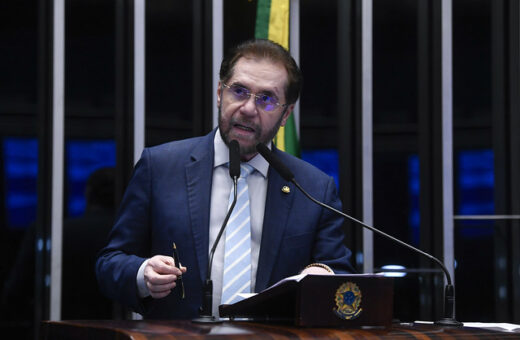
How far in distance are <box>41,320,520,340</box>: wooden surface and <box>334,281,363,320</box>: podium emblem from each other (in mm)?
49

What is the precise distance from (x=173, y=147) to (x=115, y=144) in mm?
1493

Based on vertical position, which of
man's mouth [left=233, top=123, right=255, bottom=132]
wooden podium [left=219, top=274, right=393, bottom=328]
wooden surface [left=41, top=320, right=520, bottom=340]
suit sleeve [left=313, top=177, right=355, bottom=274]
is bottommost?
wooden surface [left=41, top=320, right=520, bottom=340]

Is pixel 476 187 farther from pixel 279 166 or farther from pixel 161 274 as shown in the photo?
pixel 161 274

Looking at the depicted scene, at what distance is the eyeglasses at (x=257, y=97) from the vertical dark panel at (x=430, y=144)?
6.06 ft

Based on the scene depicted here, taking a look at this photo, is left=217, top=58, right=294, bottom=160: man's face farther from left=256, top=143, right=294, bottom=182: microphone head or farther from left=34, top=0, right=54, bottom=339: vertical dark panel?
left=34, top=0, right=54, bottom=339: vertical dark panel

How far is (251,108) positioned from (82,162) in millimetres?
1745

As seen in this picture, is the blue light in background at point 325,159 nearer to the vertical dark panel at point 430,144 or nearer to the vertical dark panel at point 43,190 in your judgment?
the vertical dark panel at point 430,144

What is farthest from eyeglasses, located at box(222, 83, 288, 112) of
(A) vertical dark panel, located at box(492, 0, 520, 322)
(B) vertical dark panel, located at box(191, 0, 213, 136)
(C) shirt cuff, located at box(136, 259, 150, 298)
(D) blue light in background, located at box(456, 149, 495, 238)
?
(A) vertical dark panel, located at box(492, 0, 520, 322)

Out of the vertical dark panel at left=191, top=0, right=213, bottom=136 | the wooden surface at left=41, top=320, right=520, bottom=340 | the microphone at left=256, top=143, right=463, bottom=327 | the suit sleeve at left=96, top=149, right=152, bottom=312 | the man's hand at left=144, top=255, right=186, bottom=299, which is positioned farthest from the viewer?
the vertical dark panel at left=191, top=0, right=213, bottom=136

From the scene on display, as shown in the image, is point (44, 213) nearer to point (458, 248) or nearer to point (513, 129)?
point (458, 248)

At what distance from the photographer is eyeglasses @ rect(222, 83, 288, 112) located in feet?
7.26

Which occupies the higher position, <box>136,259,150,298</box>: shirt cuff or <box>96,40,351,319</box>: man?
<box>96,40,351,319</box>: man

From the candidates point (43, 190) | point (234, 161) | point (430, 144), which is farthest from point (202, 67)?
point (234, 161)

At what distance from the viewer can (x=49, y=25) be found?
371 centimetres
